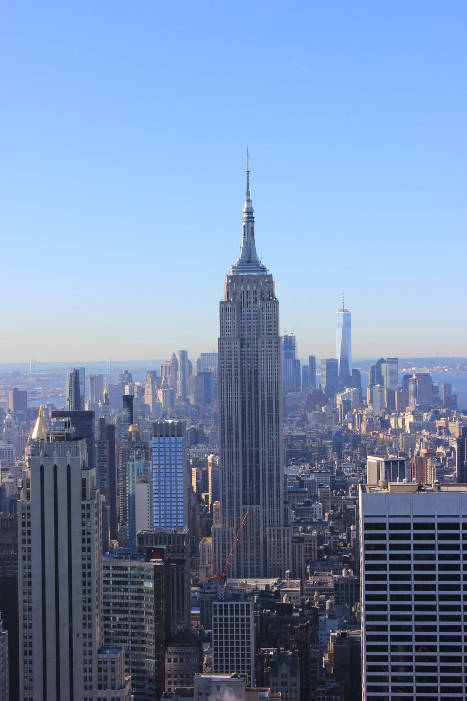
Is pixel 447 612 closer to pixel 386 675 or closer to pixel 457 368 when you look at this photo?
pixel 386 675

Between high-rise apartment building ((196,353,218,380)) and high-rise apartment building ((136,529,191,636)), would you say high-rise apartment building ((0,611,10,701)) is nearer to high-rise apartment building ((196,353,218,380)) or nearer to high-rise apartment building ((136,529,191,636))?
high-rise apartment building ((136,529,191,636))

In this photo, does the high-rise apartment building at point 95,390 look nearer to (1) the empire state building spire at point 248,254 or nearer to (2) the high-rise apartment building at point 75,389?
(2) the high-rise apartment building at point 75,389

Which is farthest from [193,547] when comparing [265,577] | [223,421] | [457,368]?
[457,368]

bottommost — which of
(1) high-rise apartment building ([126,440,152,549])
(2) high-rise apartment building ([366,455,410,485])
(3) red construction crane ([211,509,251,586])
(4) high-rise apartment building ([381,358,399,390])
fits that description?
(3) red construction crane ([211,509,251,586])

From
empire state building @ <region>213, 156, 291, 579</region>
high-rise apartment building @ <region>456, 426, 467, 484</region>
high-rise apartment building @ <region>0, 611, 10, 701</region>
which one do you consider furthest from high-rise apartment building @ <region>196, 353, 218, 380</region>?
high-rise apartment building @ <region>0, 611, 10, 701</region>

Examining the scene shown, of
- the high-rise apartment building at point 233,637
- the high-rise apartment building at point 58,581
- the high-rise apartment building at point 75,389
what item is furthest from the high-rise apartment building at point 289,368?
the high-rise apartment building at point 58,581

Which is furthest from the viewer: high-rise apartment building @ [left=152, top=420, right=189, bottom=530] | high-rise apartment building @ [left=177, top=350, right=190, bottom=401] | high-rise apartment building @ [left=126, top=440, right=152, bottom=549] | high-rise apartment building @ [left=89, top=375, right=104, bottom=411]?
high-rise apartment building @ [left=152, top=420, right=189, bottom=530]
